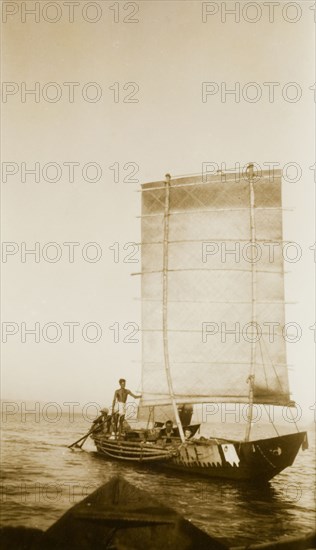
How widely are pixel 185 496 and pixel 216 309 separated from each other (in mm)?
4911

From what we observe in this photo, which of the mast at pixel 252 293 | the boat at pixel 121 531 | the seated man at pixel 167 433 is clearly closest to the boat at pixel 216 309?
the mast at pixel 252 293

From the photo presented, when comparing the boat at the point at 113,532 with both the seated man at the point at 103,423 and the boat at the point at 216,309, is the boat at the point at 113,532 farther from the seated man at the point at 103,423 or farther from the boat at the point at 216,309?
the seated man at the point at 103,423

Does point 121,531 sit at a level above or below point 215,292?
below

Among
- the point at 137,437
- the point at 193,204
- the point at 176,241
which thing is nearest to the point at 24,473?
the point at 137,437

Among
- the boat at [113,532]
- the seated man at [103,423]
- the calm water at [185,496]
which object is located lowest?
the calm water at [185,496]

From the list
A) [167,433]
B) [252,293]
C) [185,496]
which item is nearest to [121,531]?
[185,496]

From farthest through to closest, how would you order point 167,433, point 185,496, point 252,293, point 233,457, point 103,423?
point 103,423
point 167,433
point 252,293
point 233,457
point 185,496

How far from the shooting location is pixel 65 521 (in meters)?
4.54

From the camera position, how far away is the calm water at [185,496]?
9047 mm

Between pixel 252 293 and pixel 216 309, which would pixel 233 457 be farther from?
pixel 252 293

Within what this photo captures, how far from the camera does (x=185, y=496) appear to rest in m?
12.0

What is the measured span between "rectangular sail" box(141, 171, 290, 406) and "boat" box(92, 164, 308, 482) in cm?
3

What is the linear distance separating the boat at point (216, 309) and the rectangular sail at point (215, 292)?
0.03 meters

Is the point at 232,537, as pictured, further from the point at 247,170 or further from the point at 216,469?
the point at 247,170
